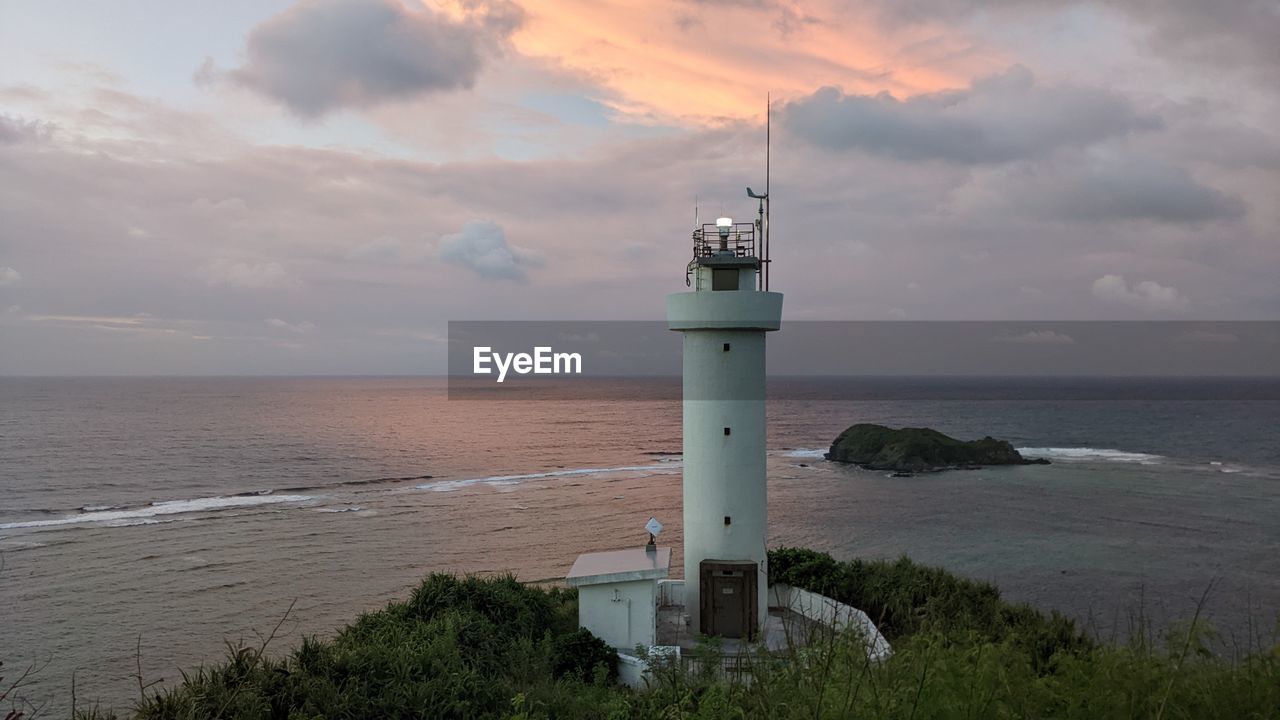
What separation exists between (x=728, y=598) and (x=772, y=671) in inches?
343

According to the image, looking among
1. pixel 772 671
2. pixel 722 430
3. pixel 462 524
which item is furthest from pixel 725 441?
pixel 462 524

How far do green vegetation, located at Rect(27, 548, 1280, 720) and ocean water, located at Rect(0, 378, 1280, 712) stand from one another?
2.70 feet

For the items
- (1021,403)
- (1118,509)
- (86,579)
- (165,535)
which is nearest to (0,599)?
(86,579)

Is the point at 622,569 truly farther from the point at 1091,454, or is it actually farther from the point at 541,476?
the point at 1091,454

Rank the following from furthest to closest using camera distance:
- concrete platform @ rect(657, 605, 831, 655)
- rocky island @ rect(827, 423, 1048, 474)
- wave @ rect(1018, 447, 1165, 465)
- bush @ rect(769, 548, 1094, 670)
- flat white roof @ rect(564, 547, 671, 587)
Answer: wave @ rect(1018, 447, 1165, 465)
rocky island @ rect(827, 423, 1048, 474)
bush @ rect(769, 548, 1094, 670)
concrete platform @ rect(657, 605, 831, 655)
flat white roof @ rect(564, 547, 671, 587)

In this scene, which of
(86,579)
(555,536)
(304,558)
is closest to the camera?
(86,579)

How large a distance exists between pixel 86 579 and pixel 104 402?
378ft

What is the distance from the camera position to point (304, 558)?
2761 centimetres

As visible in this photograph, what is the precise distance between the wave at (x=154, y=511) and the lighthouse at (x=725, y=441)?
102 feet

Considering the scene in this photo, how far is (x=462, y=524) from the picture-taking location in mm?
33625

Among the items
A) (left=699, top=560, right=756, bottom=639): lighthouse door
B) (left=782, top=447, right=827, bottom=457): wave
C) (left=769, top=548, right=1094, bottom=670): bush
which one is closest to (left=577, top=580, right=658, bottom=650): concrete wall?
(left=699, top=560, right=756, bottom=639): lighthouse door

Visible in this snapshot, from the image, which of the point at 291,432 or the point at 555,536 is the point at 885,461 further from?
the point at 291,432

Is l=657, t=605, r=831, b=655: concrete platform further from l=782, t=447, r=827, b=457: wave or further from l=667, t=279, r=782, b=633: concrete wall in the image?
l=782, t=447, r=827, b=457: wave

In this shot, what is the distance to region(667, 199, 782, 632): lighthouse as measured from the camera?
13.4 m
